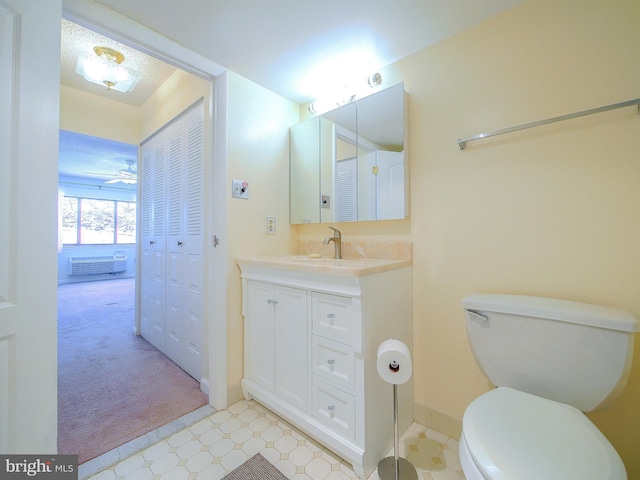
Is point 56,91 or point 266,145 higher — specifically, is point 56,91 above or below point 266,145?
below

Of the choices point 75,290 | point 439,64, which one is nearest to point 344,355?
point 439,64

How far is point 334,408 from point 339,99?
1.85m

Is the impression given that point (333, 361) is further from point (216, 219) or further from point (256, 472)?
point (216, 219)

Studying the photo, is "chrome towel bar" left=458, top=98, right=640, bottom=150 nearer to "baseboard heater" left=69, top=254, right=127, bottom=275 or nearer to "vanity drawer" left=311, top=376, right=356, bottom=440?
"vanity drawer" left=311, top=376, right=356, bottom=440

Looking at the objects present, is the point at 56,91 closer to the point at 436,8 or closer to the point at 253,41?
the point at 253,41

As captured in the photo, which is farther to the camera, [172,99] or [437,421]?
[172,99]

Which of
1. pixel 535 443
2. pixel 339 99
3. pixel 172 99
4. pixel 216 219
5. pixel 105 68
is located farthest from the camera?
pixel 172 99

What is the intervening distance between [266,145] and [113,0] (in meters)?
0.99

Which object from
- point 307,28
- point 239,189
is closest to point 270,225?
point 239,189

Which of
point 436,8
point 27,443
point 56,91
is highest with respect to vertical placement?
point 436,8

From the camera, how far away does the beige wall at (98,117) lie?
2434mm

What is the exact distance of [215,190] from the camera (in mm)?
1673

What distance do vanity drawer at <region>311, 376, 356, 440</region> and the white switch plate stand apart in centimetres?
118

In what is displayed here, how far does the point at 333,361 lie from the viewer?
125 centimetres
